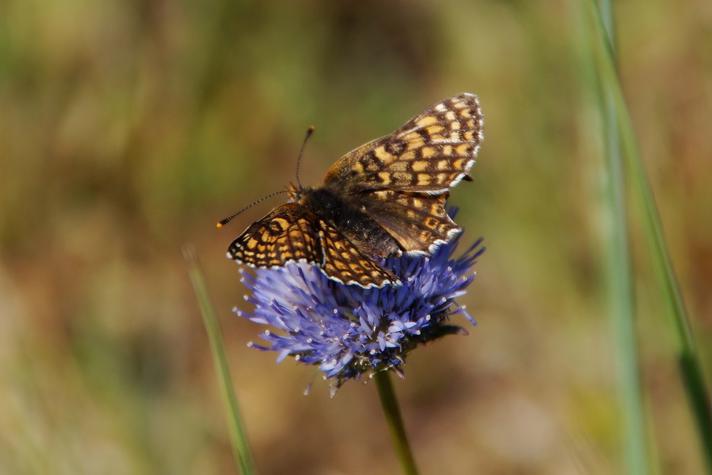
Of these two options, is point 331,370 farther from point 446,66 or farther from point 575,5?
point 446,66

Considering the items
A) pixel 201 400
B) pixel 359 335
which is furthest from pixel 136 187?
pixel 359 335

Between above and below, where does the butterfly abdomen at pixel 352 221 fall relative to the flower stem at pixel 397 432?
above

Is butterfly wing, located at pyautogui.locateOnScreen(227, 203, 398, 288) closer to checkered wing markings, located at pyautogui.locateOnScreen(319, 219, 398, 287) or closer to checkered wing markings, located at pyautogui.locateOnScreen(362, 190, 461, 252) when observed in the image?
checkered wing markings, located at pyautogui.locateOnScreen(319, 219, 398, 287)

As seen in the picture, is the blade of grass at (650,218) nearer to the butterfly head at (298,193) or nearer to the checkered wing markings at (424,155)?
the checkered wing markings at (424,155)

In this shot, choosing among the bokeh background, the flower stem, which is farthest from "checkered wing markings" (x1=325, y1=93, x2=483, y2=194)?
the bokeh background

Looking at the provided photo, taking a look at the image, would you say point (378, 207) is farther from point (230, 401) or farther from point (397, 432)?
point (230, 401)

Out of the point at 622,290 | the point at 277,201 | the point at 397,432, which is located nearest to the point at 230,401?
the point at 397,432

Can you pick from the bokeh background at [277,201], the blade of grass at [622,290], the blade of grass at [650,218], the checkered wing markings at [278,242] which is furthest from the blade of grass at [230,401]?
the bokeh background at [277,201]
